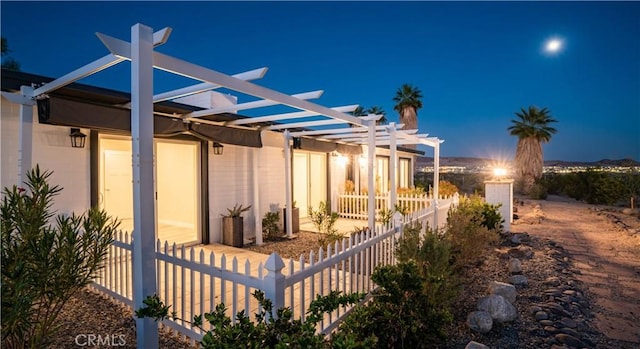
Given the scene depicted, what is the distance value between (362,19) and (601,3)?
9.93 metres

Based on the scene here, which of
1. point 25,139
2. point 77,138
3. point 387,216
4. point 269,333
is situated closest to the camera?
point 269,333

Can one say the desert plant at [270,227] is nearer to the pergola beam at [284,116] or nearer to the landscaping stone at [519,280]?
the pergola beam at [284,116]

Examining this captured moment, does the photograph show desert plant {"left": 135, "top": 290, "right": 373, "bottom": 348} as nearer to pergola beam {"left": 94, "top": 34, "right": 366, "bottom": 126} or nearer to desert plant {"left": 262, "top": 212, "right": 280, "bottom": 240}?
pergola beam {"left": 94, "top": 34, "right": 366, "bottom": 126}

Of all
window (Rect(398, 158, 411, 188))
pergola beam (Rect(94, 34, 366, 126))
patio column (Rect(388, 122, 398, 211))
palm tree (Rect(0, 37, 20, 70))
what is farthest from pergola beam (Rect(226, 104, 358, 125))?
palm tree (Rect(0, 37, 20, 70))

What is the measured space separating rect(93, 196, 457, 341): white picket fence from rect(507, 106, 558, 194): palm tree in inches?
797

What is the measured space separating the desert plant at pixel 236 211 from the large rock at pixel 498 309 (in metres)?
4.83

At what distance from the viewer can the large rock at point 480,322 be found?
2875mm

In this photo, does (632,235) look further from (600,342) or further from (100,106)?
(100,106)

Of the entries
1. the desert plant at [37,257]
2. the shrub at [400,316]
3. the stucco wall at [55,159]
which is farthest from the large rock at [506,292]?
the stucco wall at [55,159]

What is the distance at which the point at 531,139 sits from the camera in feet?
70.6

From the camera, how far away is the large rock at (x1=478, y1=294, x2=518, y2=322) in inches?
120

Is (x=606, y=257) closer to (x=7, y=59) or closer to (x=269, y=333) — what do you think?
(x=269, y=333)

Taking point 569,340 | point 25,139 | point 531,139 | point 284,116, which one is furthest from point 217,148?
point 531,139

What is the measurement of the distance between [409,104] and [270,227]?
18458 millimetres
